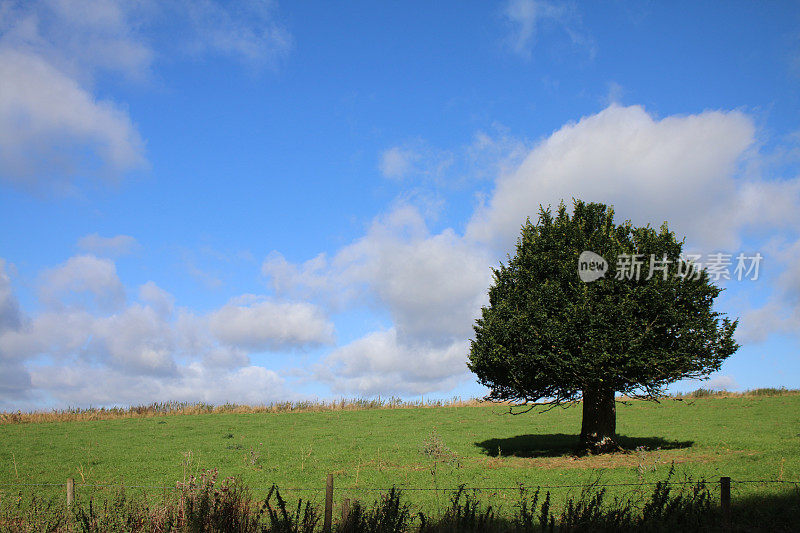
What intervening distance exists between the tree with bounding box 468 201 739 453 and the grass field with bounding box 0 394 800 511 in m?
3.08

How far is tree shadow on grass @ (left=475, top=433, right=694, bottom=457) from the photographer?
34500 mm

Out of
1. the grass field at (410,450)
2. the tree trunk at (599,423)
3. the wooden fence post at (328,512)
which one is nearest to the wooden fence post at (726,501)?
the grass field at (410,450)

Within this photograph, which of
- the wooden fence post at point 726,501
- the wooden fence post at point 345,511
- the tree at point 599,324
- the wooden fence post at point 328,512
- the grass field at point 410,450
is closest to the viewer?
the wooden fence post at point 345,511

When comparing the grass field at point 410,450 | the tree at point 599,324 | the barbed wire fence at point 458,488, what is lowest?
the grass field at point 410,450

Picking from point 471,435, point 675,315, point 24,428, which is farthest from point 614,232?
point 24,428

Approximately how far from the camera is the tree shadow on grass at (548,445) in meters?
34.5

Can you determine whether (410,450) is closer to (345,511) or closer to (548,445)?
(548,445)

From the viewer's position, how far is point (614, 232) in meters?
32.4

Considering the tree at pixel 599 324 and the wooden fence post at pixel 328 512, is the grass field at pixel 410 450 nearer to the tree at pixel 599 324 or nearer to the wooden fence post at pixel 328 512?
the tree at pixel 599 324

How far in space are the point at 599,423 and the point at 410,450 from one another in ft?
40.7

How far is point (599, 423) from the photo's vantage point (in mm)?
31938

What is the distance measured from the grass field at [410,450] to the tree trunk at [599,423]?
3.63ft

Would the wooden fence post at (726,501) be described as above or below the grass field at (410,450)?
above
